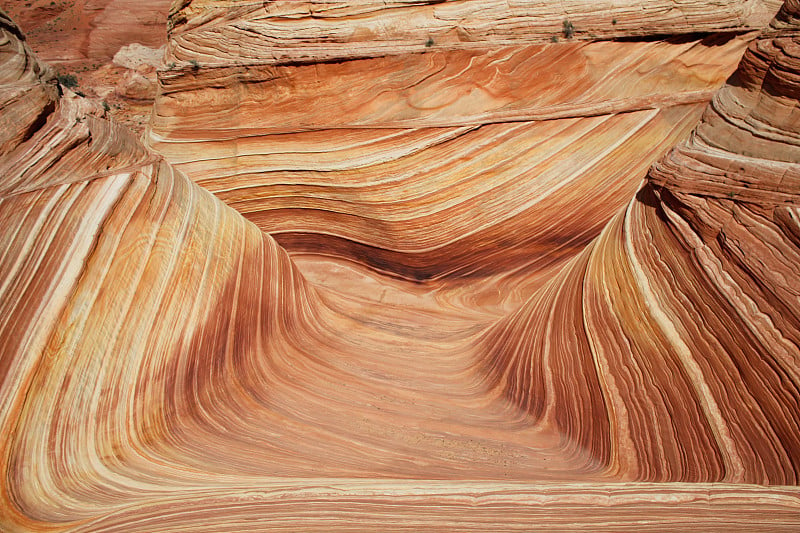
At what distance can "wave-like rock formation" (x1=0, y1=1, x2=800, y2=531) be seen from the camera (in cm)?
→ 240

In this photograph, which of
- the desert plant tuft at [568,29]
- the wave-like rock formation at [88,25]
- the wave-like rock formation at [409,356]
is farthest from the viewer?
the wave-like rock formation at [88,25]

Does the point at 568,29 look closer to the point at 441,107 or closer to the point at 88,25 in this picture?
the point at 441,107

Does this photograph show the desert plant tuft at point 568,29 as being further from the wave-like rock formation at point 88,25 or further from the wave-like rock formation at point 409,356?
the wave-like rock formation at point 88,25

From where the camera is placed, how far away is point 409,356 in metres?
4.64

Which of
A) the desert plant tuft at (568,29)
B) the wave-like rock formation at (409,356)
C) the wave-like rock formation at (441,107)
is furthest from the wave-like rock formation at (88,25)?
the desert plant tuft at (568,29)

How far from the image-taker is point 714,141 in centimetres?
312

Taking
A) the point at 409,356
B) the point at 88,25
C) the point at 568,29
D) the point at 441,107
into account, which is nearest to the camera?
the point at 409,356

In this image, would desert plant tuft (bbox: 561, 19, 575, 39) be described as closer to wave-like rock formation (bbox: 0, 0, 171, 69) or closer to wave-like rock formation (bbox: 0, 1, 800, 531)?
wave-like rock formation (bbox: 0, 1, 800, 531)

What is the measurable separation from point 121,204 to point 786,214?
335 cm

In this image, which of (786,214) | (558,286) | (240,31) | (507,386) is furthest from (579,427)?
(240,31)

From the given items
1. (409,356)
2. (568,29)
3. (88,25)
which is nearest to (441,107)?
(568,29)

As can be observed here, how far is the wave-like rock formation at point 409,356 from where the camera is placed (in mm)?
2402

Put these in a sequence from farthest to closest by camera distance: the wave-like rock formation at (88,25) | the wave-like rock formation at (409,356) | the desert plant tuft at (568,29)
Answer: the wave-like rock formation at (88,25)
the desert plant tuft at (568,29)
the wave-like rock formation at (409,356)

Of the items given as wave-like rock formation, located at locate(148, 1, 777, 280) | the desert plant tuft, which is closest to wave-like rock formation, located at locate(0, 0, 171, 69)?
wave-like rock formation, located at locate(148, 1, 777, 280)
